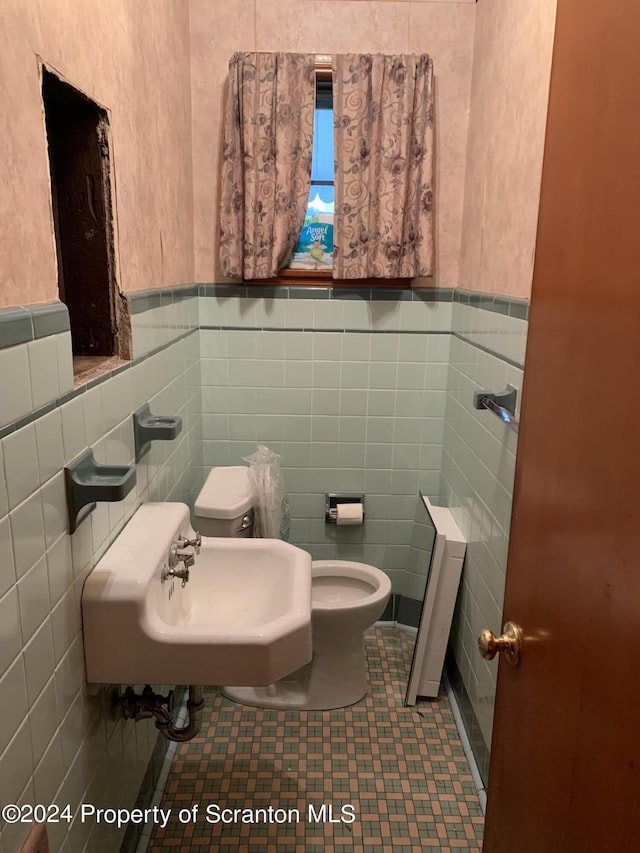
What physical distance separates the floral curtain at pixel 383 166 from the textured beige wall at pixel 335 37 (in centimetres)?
11

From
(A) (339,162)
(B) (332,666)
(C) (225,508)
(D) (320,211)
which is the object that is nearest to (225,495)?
(C) (225,508)

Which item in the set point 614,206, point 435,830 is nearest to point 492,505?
point 435,830

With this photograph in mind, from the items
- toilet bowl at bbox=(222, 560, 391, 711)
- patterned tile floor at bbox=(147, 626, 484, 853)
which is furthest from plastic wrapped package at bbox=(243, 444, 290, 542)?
patterned tile floor at bbox=(147, 626, 484, 853)

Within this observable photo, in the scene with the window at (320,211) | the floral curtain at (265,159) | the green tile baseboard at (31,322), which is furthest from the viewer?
the window at (320,211)

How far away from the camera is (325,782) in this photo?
1888mm

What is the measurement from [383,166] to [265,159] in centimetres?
43

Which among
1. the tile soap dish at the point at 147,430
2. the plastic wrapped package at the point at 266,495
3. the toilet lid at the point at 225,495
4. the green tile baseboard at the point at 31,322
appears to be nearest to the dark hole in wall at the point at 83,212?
the tile soap dish at the point at 147,430

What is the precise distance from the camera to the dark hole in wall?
133 cm

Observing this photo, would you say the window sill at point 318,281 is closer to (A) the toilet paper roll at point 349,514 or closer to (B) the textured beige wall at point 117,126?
(B) the textured beige wall at point 117,126

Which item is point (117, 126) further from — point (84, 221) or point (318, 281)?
point (318, 281)

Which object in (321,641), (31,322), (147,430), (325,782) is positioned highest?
(31,322)

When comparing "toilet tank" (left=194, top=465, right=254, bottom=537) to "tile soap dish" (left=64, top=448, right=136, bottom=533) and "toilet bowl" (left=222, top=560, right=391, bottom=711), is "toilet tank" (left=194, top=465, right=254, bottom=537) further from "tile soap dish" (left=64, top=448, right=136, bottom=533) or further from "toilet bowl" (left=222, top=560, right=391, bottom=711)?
"tile soap dish" (left=64, top=448, right=136, bottom=533)

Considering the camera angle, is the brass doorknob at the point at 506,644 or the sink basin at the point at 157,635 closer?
the brass doorknob at the point at 506,644

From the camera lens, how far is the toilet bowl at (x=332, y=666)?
7.02 ft
